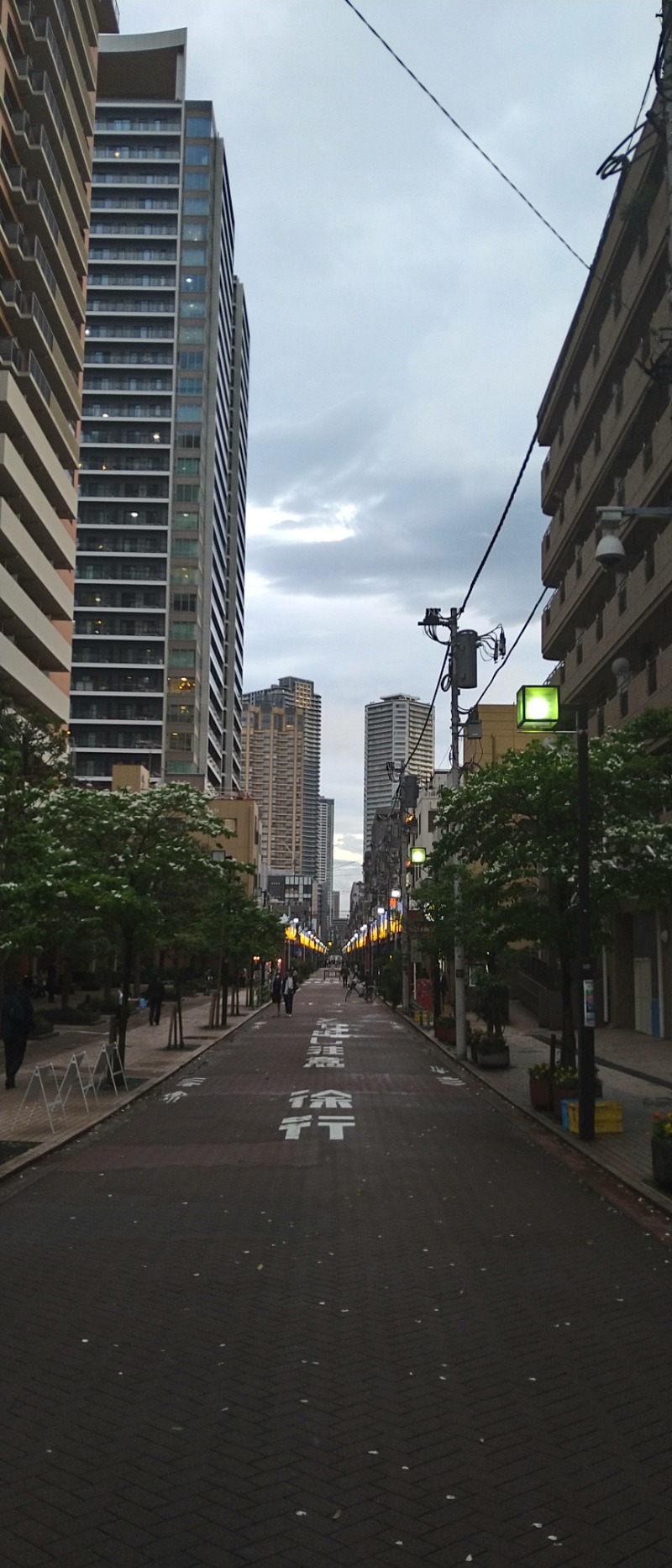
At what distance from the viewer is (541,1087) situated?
18.8 metres

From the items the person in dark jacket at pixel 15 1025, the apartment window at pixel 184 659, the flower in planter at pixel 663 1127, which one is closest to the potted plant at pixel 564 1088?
the flower in planter at pixel 663 1127

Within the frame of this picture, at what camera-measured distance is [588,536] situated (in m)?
36.8

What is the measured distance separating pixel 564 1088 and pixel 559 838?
3771mm

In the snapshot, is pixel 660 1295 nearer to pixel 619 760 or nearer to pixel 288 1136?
pixel 288 1136

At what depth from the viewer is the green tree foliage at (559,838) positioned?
59.8 feet

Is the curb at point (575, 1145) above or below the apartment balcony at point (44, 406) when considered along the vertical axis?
below

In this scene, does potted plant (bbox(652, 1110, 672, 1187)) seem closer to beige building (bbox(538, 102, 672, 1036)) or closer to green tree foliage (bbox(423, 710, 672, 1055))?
green tree foliage (bbox(423, 710, 672, 1055))

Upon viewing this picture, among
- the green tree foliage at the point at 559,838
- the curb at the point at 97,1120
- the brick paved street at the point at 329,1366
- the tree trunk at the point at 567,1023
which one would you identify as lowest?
the curb at the point at 97,1120

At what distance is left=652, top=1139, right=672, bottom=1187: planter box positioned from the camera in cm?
1229

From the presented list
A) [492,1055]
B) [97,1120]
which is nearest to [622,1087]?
[492,1055]

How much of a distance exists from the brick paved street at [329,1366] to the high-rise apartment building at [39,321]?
30.8 m

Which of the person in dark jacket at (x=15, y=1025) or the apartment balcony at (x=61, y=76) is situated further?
the apartment balcony at (x=61, y=76)

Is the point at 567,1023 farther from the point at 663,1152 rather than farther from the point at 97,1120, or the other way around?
the point at 97,1120

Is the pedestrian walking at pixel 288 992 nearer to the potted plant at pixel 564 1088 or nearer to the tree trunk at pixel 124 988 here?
the tree trunk at pixel 124 988
